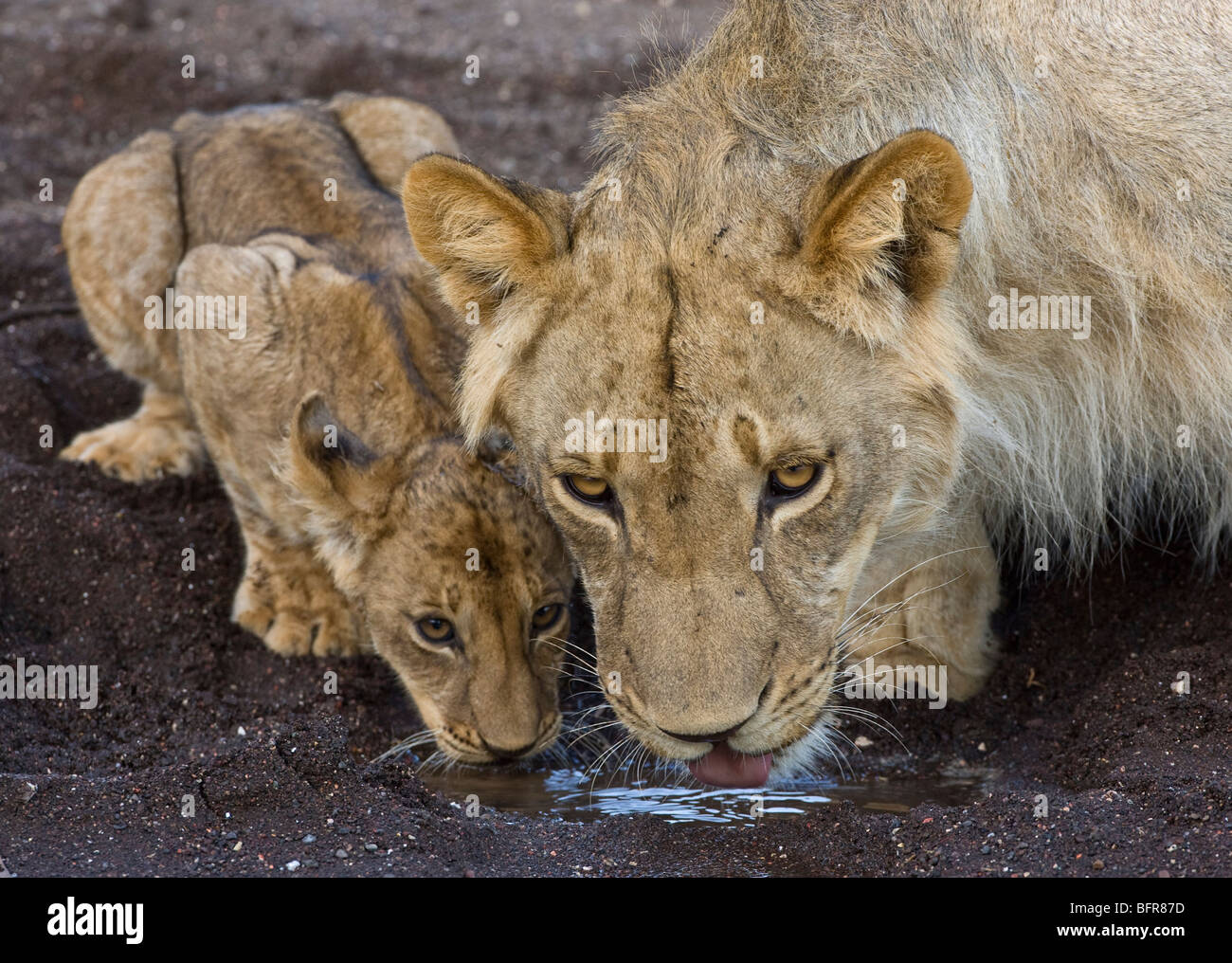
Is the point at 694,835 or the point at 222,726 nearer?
the point at 694,835

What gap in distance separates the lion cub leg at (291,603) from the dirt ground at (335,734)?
0.09m

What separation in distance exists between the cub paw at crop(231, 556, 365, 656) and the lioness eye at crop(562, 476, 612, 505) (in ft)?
5.39

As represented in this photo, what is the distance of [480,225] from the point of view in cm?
404

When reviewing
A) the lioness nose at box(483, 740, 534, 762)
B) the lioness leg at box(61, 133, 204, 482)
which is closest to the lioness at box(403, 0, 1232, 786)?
the lioness nose at box(483, 740, 534, 762)

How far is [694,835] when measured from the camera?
165 inches

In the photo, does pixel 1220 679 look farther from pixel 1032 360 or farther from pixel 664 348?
pixel 664 348

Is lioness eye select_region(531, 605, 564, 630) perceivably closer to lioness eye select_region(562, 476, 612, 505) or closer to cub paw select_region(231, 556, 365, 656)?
lioness eye select_region(562, 476, 612, 505)

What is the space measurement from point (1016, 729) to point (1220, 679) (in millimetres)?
675

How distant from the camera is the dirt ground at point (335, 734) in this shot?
3902mm

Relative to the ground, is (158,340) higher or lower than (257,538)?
higher

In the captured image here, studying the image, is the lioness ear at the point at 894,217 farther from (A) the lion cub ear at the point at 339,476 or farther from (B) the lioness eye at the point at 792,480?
(A) the lion cub ear at the point at 339,476

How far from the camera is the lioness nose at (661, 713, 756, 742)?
3.76m

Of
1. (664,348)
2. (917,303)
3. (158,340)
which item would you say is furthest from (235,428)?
(917,303)

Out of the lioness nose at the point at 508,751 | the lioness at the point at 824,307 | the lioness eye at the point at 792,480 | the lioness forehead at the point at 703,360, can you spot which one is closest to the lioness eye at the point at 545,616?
the lioness nose at the point at 508,751
